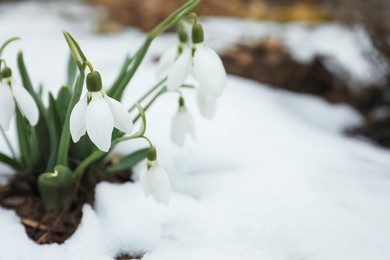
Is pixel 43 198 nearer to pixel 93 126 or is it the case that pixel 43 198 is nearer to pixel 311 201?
pixel 93 126

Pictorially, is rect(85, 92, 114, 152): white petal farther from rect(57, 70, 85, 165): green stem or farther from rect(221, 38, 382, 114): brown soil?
rect(221, 38, 382, 114): brown soil

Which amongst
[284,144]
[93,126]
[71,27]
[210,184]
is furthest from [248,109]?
[71,27]

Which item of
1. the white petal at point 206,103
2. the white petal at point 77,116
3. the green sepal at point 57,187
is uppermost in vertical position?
the white petal at point 77,116

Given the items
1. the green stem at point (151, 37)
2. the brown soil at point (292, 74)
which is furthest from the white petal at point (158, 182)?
the brown soil at point (292, 74)

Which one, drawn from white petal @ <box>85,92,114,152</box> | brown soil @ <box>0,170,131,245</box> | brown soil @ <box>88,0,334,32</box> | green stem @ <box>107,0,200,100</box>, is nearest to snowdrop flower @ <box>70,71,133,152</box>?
white petal @ <box>85,92,114,152</box>

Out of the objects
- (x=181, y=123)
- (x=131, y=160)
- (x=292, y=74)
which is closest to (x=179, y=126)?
(x=181, y=123)

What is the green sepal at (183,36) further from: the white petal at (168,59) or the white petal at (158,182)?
the white petal at (158,182)

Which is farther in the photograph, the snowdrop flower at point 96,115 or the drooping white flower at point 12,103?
the drooping white flower at point 12,103
